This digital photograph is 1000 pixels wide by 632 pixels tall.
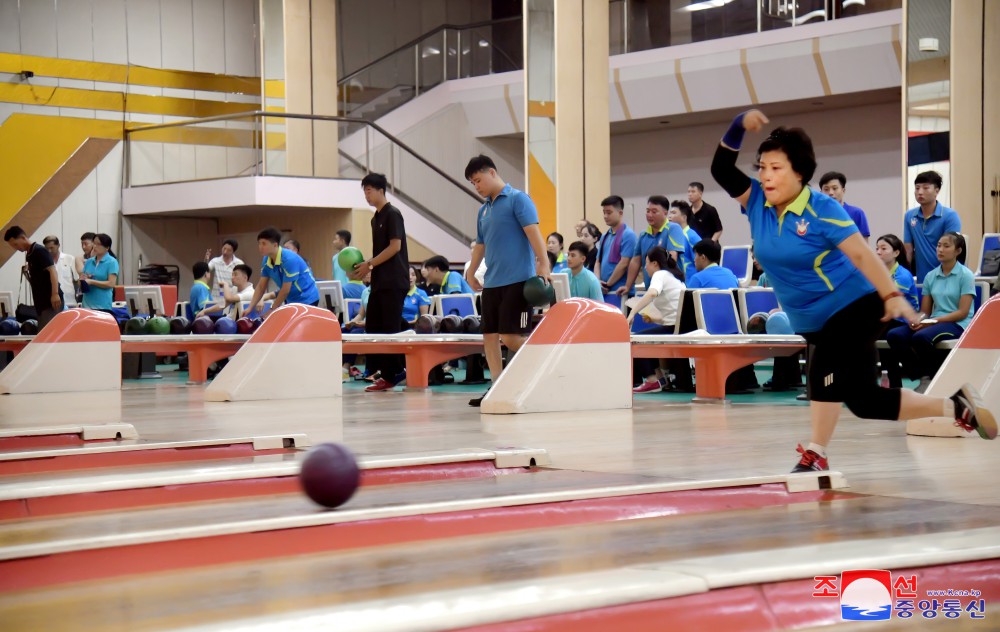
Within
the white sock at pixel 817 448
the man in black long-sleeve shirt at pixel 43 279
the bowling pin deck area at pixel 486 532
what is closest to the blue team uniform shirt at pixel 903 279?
the bowling pin deck area at pixel 486 532

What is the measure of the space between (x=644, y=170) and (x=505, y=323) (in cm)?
1515

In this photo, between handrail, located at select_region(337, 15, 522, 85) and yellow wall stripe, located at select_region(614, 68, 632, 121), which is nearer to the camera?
yellow wall stripe, located at select_region(614, 68, 632, 121)

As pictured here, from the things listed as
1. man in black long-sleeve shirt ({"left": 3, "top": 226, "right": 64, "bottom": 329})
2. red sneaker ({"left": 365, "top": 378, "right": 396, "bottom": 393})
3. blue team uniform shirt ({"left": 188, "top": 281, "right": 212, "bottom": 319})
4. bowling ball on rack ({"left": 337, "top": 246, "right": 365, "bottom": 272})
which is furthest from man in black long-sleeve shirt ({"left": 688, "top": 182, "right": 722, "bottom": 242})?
blue team uniform shirt ({"left": 188, "top": 281, "right": 212, "bottom": 319})

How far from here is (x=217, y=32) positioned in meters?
22.6

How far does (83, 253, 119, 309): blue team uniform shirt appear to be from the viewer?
13.2 metres

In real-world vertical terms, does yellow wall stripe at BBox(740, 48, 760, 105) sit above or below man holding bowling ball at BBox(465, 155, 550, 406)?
above

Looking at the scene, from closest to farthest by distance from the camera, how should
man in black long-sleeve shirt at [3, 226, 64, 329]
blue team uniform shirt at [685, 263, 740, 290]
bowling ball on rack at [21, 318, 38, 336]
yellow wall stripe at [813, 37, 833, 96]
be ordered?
1. blue team uniform shirt at [685, 263, 740, 290]
2. man in black long-sleeve shirt at [3, 226, 64, 329]
3. bowling ball on rack at [21, 318, 38, 336]
4. yellow wall stripe at [813, 37, 833, 96]

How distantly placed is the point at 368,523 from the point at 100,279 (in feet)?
35.6

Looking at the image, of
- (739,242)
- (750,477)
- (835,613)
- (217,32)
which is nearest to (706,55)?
(739,242)

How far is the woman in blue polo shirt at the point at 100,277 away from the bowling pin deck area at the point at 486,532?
780cm

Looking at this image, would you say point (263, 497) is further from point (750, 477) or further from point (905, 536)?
point (905, 536)

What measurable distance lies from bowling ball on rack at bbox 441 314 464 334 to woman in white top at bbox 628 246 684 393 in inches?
76.0

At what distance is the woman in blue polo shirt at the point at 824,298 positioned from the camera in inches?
164

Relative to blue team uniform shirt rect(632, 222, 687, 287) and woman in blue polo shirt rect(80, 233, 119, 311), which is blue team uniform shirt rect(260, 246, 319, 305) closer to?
blue team uniform shirt rect(632, 222, 687, 287)
